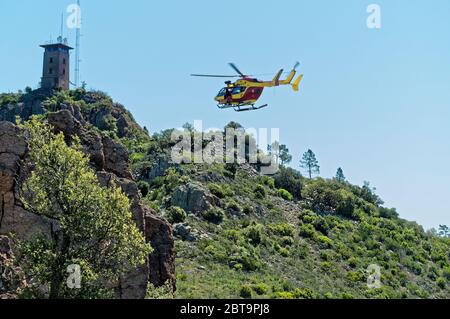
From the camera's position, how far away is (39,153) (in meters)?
39.8

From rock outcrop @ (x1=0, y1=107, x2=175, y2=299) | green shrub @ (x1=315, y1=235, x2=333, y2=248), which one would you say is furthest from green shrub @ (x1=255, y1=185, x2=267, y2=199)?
rock outcrop @ (x1=0, y1=107, x2=175, y2=299)

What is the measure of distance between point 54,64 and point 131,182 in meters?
89.9

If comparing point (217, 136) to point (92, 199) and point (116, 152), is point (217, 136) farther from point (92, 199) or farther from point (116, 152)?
point (92, 199)

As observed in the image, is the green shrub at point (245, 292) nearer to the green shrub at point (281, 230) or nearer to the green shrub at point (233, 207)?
the green shrub at point (281, 230)

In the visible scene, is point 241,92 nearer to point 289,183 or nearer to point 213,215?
point 213,215

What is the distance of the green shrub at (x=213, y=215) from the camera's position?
78062 millimetres

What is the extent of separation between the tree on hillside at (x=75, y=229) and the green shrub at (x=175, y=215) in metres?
32.8

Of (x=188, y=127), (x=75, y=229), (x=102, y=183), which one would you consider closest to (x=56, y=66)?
(x=188, y=127)

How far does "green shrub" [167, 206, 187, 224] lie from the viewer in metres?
73.5

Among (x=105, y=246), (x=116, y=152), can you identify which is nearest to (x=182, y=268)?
(x=116, y=152)

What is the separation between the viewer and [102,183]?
43.7 m

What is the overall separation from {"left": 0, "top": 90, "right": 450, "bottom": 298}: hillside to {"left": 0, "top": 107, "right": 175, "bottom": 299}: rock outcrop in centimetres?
316

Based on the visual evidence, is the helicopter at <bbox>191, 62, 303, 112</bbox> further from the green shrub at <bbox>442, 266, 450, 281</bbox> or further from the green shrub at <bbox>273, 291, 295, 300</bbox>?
the green shrub at <bbox>442, 266, 450, 281</bbox>

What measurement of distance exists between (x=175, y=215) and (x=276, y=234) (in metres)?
13.4
